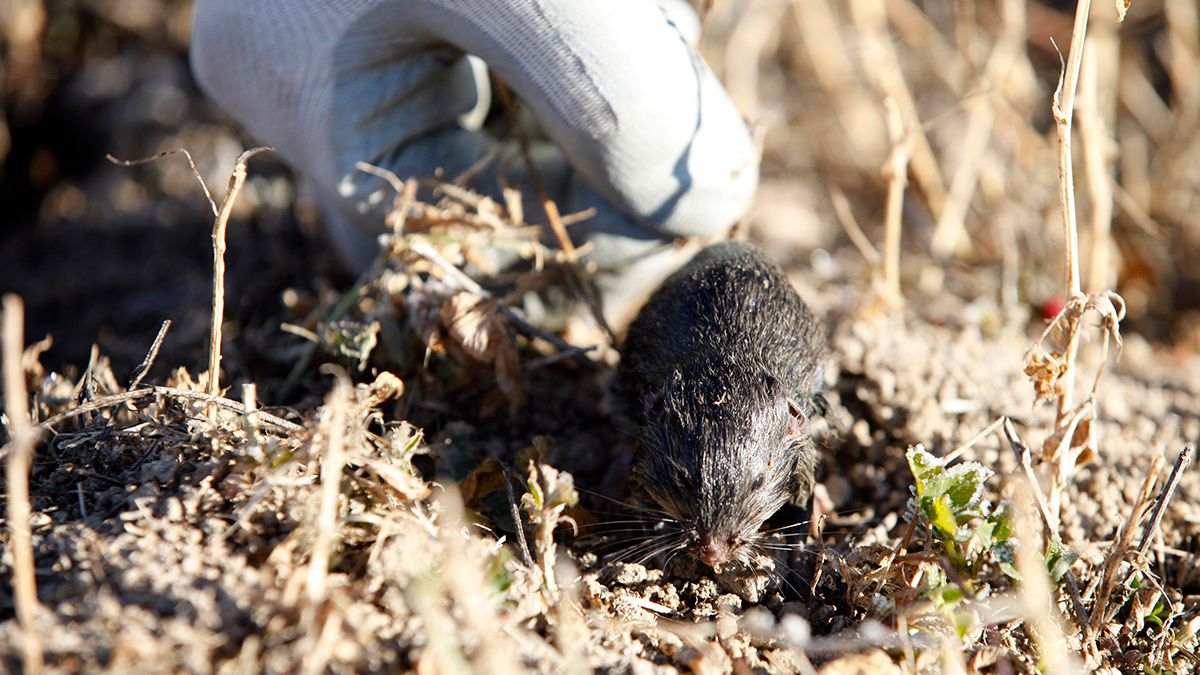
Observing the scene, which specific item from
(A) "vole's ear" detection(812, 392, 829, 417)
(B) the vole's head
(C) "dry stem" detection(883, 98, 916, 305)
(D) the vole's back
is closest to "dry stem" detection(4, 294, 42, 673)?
(B) the vole's head

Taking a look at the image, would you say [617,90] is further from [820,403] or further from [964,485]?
[964,485]

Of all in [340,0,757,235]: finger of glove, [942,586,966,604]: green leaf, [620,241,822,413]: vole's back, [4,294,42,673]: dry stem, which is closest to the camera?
[4,294,42,673]: dry stem

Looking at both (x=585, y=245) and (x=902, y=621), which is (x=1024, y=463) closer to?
(x=902, y=621)

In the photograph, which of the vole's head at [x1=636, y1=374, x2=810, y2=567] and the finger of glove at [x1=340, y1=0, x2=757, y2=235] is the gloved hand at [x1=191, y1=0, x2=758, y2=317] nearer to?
the finger of glove at [x1=340, y1=0, x2=757, y2=235]

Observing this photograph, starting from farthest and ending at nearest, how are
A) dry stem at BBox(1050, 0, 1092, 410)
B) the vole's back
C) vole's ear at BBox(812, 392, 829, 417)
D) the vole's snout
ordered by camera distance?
1. vole's ear at BBox(812, 392, 829, 417)
2. the vole's back
3. the vole's snout
4. dry stem at BBox(1050, 0, 1092, 410)

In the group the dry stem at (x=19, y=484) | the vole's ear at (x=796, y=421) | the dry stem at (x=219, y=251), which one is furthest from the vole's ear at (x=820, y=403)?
the dry stem at (x=19, y=484)

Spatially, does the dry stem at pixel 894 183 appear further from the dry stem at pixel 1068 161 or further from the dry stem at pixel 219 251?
the dry stem at pixel 219 251

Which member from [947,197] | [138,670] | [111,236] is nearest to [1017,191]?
[947,197]
